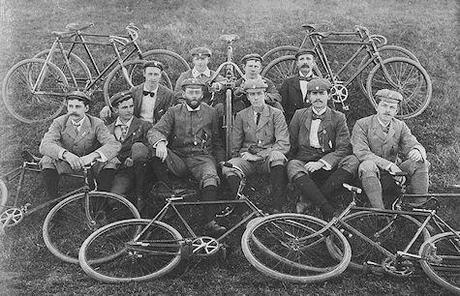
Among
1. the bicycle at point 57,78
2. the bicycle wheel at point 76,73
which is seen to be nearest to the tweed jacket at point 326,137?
the bicycle at point 57,78

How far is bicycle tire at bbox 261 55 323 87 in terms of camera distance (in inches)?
294

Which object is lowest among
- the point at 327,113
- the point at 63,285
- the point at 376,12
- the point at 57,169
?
the point at 63,285

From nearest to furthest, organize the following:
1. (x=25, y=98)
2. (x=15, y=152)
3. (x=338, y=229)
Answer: (x=338, y=229)
(x=15, y=152)
(x=25, y=98)

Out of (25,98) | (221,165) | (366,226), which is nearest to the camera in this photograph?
(366,226)

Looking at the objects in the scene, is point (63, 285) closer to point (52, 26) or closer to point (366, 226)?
point (366, 226)

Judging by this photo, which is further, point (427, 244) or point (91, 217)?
point (91, 217)

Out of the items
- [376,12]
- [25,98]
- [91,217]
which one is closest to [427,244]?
[91,217]

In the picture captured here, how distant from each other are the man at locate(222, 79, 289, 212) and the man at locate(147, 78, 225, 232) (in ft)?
1.01

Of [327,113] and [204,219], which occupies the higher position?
[327,113]

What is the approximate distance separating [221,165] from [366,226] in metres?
1.78

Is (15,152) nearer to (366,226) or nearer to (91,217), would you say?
(91,217)

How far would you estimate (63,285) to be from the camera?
4586 mm

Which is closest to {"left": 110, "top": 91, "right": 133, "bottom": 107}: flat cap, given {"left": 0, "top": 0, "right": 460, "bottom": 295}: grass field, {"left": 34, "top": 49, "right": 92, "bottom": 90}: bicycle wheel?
{"left": 34, "top": 49, "right": 92, "bottom": 90}: bicycle wheel

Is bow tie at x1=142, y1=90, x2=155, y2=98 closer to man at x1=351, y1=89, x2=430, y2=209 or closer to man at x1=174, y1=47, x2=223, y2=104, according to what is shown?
man at x1=174, y1=47, x2=223, y2=104
